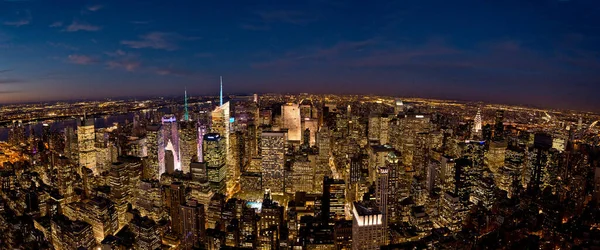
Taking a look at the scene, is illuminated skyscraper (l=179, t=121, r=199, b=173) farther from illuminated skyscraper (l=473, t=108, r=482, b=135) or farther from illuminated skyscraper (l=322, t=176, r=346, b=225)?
illuminated skyscraper (l=473, t=108, r=482, b=135)

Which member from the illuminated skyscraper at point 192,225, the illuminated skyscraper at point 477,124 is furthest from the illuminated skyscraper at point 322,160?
the illuminated skyscraper at point 477,124

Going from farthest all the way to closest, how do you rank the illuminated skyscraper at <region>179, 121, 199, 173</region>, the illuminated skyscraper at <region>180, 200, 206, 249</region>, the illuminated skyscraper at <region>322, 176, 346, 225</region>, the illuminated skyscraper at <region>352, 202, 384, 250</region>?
the illuminated skyscraper at <region>179, 121, 199, 173</region>
the illuminated skyscraper at <region>322, 176, 346, 225</region>
the illuminated skyscraper at <region>180, 200, 206, 249</region>
the illuminated skyscraper at <region>352, 202, 384, 250</region>

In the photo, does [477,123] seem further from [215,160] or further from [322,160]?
[215,160]

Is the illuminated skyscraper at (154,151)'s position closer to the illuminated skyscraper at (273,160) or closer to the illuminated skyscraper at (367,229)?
the illuminated skyscraper at (273,160)

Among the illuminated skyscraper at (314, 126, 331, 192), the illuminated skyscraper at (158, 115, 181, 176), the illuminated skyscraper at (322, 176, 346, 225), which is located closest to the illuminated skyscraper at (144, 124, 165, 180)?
the illuminated skyscraper at (158, 115, 181, 176)

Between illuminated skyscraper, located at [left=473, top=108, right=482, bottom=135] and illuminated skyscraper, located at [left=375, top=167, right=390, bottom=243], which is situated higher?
illuminated skyscraper, located at [left=473, top=108, right=482, bottom=135]

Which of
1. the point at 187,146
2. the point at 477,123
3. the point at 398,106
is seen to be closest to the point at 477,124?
the point at 477,123

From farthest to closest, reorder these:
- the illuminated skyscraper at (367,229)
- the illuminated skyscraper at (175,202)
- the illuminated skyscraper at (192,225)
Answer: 1. the illuminated skyscraper at (175,202)
2. the illuminated skyscraper at (192,225)
3. the illuminated skyscraper at (367,229)
